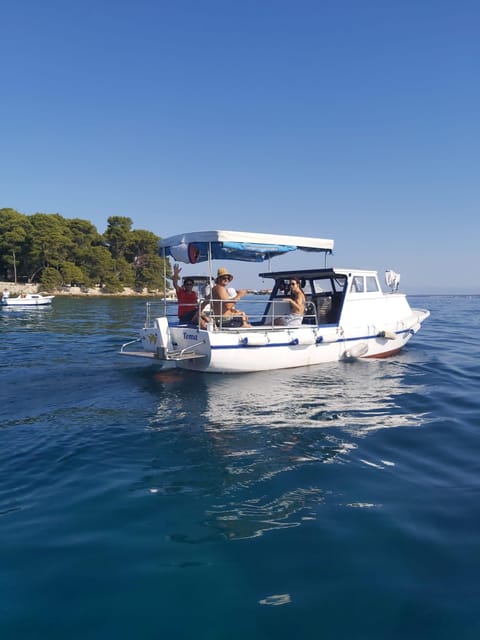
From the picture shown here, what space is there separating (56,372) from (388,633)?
987cm

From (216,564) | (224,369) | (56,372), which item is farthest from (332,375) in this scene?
(216,564)

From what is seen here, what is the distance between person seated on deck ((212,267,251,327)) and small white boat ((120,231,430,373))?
221mm

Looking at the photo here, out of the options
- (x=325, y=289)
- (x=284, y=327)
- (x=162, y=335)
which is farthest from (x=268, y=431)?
(x=325, y=289)

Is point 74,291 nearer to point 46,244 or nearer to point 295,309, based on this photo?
point 46,244

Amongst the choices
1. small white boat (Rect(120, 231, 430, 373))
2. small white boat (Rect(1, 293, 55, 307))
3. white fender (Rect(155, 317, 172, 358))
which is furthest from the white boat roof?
small white boat (Rect(1, 293, 55, 307))

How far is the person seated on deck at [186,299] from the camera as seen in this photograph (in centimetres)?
1150

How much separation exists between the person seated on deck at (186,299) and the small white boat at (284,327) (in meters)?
0.30

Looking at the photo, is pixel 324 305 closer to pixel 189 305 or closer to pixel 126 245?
pixel 189 305

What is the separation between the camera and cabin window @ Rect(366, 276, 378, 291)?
534 inches

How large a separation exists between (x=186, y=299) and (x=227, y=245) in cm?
227

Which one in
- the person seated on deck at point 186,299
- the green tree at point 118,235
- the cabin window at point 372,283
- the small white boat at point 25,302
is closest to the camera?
the person seated on deck at point 186,299

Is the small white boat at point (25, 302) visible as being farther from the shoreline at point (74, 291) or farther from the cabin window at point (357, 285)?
the cabin window at point (357, 285)

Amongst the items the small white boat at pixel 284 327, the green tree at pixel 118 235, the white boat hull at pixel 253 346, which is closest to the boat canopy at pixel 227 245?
the small white boat at pixel 284 327

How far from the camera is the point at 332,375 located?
11070 millimetres
